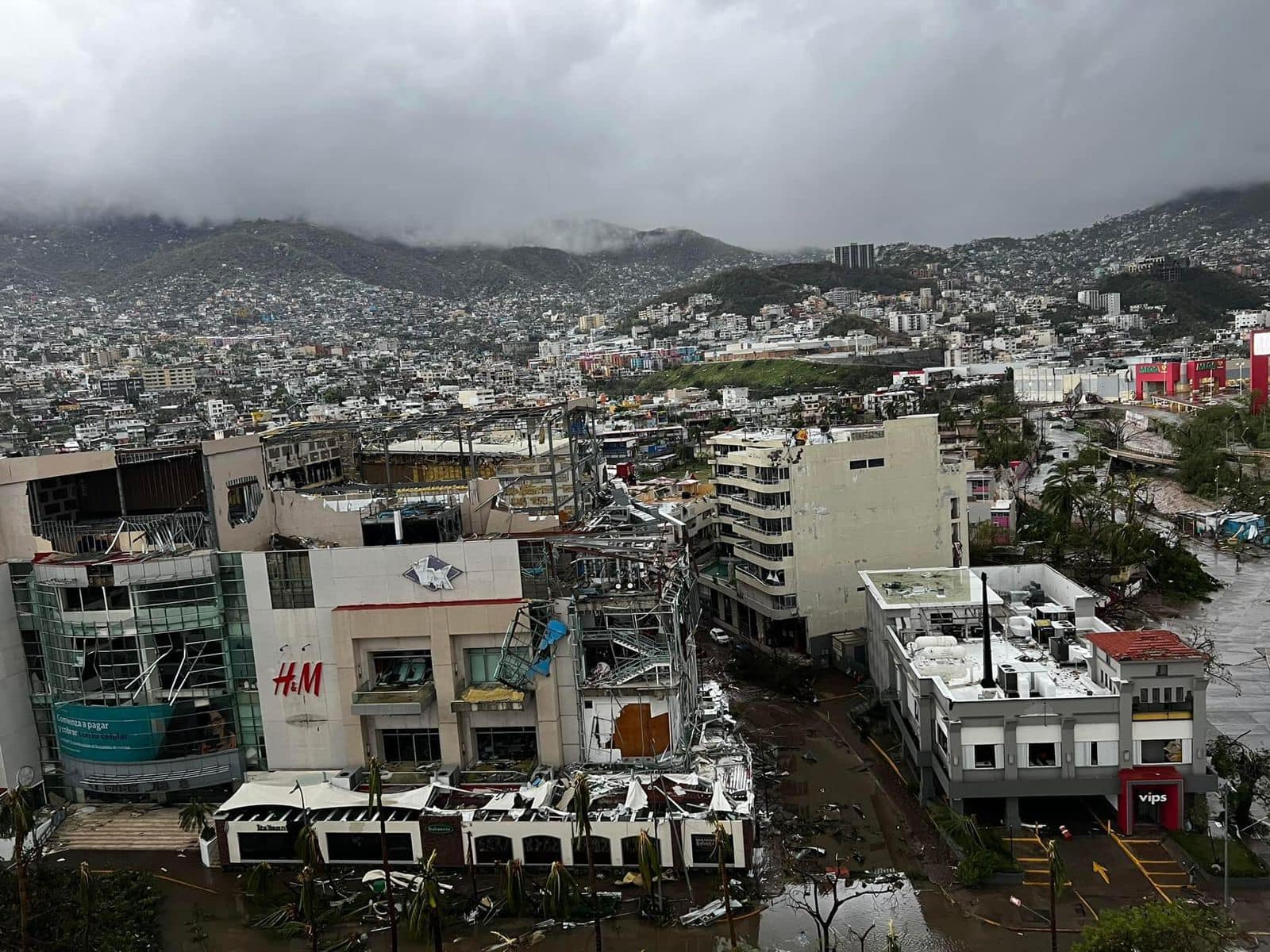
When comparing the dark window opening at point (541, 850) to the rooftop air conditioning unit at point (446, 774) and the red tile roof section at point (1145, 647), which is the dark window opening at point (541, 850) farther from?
the red tile roof section at point (1145, 647)

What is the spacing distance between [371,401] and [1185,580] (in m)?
130

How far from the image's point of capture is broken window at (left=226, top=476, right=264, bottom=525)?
27.7 meters

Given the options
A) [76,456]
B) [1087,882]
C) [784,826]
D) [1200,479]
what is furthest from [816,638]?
[1200,479]

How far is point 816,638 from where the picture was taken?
37.3 metres

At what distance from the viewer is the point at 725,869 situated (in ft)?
62.1

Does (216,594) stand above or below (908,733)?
above

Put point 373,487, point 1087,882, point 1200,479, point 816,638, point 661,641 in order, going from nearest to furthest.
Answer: point 1087,882 < point 661,641 < point 373,487 < point 816,638 < point 1200,479

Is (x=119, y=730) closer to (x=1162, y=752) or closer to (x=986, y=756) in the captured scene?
(x=986, y=756)

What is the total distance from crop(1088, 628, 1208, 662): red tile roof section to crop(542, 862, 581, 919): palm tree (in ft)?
45.4

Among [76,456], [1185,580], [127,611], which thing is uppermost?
[76,456]

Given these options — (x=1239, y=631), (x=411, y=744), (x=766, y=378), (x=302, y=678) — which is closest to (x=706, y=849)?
(x=411, y=744)

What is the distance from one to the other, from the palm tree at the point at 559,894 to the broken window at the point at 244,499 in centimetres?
1506

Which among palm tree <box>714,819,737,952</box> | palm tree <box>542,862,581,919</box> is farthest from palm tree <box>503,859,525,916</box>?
palm tree <box>714,819,737,952</box>

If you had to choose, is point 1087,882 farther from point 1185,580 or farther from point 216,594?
point 1185,580
